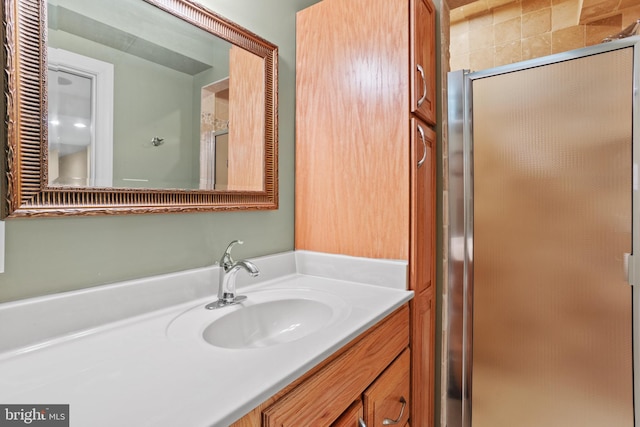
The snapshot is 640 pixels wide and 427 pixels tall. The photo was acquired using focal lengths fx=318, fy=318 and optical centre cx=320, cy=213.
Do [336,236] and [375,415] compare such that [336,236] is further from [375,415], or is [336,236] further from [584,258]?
[584,258]

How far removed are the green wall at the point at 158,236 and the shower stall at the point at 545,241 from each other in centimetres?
83

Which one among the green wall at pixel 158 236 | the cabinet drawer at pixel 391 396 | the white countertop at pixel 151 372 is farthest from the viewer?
the cabinet drawer at pixel 391 396

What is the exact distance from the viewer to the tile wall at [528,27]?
6.06 ft

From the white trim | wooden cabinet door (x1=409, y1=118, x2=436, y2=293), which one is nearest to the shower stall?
wooden cabinet door (x1=409, y1=118, x2=436, y2=293)

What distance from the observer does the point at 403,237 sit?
1155 mm

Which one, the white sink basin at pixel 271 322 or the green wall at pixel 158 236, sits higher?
the green wall at pixel 158 236

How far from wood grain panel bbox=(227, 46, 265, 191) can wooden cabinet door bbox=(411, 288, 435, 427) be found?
762 millimetres

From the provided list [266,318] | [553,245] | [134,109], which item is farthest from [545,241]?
[134,109]

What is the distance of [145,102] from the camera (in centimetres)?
89

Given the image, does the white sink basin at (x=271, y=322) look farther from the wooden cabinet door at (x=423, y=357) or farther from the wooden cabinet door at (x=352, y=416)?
the wooden cabinet door at (x=423, y=357)

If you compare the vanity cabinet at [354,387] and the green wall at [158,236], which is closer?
the vanity cabinet at [354,387]

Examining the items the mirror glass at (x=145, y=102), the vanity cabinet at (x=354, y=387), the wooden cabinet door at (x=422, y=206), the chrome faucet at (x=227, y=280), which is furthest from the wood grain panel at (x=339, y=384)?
the mirror glass at (x=145, y=102)

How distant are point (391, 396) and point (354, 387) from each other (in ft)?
0.90

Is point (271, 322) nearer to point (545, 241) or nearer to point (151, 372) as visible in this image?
Answer: point (151, 372)
